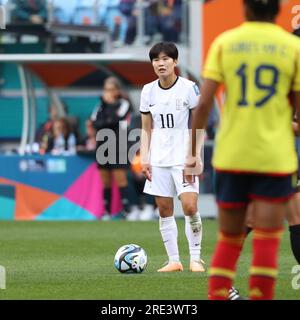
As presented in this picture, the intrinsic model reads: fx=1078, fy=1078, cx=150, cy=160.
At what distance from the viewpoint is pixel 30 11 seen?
2345 cm

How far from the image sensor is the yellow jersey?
6.61 metres

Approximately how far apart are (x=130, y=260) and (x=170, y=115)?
4.93 feet

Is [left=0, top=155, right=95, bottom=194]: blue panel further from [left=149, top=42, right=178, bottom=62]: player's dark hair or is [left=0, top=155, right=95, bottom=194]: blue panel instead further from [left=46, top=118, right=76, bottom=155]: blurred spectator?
[left=149, top=42, right=178, bottom=62]: player's dark hair

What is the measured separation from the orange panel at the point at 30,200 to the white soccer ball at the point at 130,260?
358 inches

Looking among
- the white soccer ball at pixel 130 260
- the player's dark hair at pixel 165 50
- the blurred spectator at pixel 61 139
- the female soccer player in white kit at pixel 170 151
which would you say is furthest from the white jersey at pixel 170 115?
the blurred spectator at pixel 61 139

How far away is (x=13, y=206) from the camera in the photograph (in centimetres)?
1942

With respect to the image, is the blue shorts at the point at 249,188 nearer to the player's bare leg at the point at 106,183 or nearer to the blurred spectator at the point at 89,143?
the player's bare leg at the point at 106,183

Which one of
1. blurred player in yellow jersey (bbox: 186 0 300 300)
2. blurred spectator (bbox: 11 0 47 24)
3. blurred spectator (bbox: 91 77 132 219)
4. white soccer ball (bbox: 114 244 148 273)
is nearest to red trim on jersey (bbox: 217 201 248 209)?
blurred player in yellow jersey (bbox: 186 0 300 300)

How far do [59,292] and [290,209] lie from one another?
202cm

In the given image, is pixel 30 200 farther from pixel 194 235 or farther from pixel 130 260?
pixel 130 260

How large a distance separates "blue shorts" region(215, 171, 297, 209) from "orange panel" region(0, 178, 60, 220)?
1279 cm
